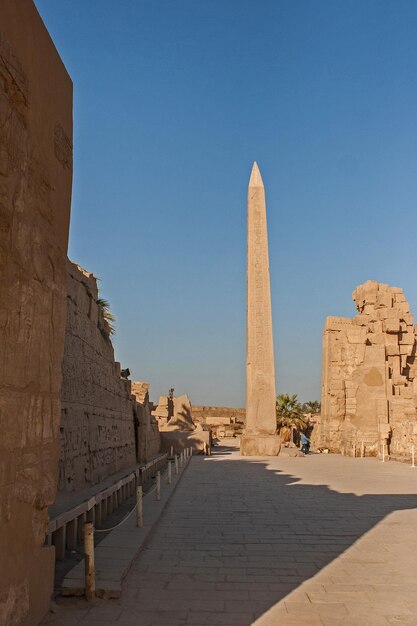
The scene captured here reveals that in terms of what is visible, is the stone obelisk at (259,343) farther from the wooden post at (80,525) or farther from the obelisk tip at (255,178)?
the wooden post at (80,525)

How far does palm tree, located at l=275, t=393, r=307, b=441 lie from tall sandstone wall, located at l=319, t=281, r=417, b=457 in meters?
6.43

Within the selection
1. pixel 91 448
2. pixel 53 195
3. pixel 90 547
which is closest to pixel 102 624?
pixel 90 547

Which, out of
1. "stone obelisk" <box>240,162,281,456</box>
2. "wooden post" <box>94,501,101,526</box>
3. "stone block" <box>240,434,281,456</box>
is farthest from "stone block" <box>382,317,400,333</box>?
"wooden post" <box>94,501,101,526</box>

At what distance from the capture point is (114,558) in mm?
4875

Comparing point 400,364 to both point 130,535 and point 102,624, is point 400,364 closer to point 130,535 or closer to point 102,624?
point 130,535

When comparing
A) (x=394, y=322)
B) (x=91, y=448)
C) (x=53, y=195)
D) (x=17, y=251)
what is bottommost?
(x=91, y=448)

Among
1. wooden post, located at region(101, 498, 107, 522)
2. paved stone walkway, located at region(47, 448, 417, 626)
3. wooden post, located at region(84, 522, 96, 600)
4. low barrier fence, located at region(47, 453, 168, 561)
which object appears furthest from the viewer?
wooden post, located at region(101, 498, 107, 522)

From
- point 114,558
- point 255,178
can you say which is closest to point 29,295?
point 114,558

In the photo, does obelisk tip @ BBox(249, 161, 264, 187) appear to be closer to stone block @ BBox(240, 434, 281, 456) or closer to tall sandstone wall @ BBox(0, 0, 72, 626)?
stone block @ BBox(240, 434, 281, 456)

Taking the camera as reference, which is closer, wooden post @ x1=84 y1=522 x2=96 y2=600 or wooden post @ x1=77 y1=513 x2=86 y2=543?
wooden post @ x1=84 y1=522 x2=96 y2=600

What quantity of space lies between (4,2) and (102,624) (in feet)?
11.9

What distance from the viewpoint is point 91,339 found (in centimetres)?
924

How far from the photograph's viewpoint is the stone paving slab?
4.05 m

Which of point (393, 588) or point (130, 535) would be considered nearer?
point (393, 588)
